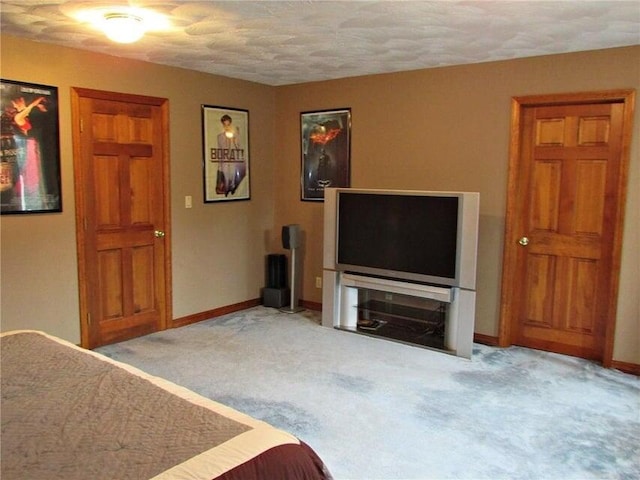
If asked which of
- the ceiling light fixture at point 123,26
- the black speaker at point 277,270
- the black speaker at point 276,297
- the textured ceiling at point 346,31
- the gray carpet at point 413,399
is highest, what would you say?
the textured ceiling at point 346,31

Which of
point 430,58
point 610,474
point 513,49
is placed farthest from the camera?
point 430,58

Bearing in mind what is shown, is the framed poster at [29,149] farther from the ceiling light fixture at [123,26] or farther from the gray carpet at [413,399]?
the gray carpet at [413,399]

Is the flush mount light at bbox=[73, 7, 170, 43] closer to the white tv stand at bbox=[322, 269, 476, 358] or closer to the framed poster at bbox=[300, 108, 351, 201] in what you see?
the framed poster at bbox=[300, 108, 351, 201]

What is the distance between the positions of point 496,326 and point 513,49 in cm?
224

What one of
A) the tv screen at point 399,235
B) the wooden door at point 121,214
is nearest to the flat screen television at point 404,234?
the tv screen at point 399,235

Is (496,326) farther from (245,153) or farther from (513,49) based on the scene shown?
(245,153)

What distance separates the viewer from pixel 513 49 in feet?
12.9

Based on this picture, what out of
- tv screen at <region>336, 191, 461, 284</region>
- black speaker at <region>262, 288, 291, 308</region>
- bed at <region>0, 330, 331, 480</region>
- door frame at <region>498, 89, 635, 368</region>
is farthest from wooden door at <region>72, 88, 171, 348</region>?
door frame at <region>498, 89, 635, 368</region>

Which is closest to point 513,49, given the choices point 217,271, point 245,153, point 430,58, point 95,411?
point 430,58

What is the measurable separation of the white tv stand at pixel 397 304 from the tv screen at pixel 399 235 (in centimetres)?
9

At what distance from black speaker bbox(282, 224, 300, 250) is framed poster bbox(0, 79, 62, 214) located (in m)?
2.14

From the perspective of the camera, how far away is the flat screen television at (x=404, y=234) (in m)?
4.12

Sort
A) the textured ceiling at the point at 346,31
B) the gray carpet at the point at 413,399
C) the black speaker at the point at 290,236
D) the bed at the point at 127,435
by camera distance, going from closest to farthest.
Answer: the bed at the point at 127,435 → the gray carpet at the point at 413,399 → the textured ceiling at the point at 346,31 → the black speaker at the point at 290,236

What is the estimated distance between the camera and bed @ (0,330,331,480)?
4.60 feet
